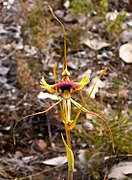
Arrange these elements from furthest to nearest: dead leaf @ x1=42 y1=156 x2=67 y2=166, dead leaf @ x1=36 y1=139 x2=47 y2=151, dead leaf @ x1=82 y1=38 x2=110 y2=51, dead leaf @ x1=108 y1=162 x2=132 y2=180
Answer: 1. dead leaf @ x1=82 y1=38 x2=110 y2=51
2. dead leaf @ x1=36 y1=139 x2=47 y2=151
3. dead leaf @ x1=42 y1=156 x2=67 y2=166
4. dead leaf @ x1=108 y1=162 x2=132 y2=180

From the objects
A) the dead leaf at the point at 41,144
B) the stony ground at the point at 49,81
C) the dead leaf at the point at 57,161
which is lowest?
the dead leaf at the point at 57,161

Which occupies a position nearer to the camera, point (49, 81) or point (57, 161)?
point (57, 161)

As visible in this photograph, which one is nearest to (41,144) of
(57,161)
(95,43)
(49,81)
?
(57,161)

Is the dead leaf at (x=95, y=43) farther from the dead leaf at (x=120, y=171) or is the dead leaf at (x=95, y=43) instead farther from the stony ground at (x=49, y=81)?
the dead leaf at (x=120, y=171)

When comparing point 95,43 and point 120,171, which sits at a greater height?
point 95,43

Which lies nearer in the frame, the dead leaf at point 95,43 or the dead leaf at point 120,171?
the dead leaf at point 120,171

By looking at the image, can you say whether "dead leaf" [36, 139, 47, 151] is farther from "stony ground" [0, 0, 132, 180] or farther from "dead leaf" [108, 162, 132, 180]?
"dead leaf" [108, 162, 132, 180]

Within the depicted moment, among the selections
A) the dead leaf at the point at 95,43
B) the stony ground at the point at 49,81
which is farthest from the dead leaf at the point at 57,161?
the dead leaf at the point at 95,43

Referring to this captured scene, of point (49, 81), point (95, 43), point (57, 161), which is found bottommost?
point (57, 161)

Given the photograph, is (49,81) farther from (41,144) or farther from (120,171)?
(120,171)

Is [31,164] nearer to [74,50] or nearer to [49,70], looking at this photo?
[49,70]

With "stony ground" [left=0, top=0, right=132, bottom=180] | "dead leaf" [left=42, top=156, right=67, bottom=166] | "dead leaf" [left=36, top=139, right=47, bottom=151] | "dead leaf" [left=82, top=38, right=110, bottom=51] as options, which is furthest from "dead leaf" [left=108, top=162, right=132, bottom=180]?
"dead leaf" [left=82, top=38, right=110, bottom=51]

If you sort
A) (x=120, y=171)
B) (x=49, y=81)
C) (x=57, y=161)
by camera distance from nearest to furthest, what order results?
1. (x=120, y=171)
2. (x=57, y=161)
3. (x=49, y=81)
